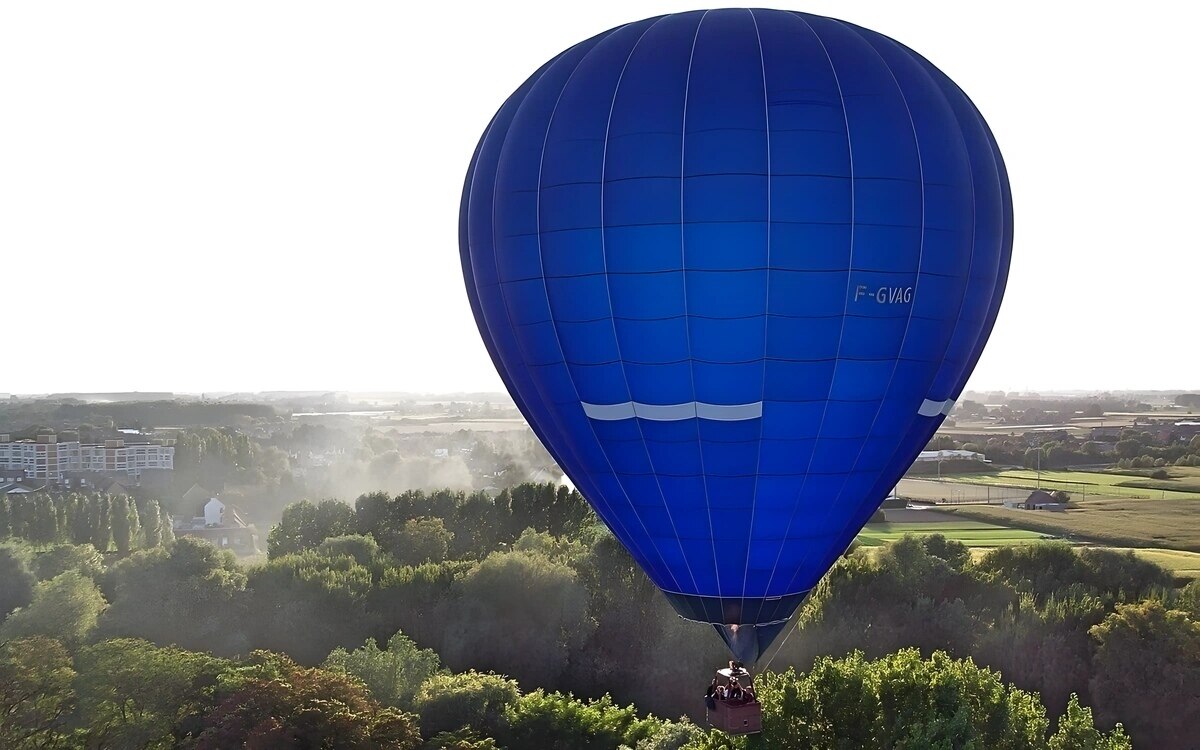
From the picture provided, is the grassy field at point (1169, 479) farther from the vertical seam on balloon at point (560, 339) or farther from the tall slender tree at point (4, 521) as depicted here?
the tall slender tree at point (4, 521)

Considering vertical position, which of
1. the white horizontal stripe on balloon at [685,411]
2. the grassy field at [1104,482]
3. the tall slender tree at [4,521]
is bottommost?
the tall slender tree at [4,521]

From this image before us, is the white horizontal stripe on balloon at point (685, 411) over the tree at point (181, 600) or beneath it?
over

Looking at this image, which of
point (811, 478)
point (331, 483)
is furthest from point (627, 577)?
point (331, 483)

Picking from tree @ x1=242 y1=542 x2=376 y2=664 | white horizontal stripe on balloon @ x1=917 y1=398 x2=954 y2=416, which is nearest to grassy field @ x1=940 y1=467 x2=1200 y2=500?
tree @ x1=242 y1=542 x2=376 y2=664

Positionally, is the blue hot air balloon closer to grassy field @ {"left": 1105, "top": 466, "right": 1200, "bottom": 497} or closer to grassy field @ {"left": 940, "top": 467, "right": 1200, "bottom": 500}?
grassy field @ {"left": 940, "top": 467, "right": 1200, "bottom": 500}

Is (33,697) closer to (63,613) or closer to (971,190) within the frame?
(63,613)

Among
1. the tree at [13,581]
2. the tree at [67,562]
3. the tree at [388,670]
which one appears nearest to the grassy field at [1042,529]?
the tree at [388,670]
